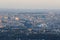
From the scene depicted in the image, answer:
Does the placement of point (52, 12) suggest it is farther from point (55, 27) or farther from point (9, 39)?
point (9, 39)

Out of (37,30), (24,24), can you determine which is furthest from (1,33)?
(37,30)

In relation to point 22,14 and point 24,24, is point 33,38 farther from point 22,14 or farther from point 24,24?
point 22,14

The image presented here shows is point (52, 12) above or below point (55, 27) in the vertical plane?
above

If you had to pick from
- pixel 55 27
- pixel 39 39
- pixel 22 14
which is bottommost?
pixel 39 39

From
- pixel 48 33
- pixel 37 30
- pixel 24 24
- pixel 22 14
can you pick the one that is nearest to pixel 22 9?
pixel 22 14

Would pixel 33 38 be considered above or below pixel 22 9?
below
